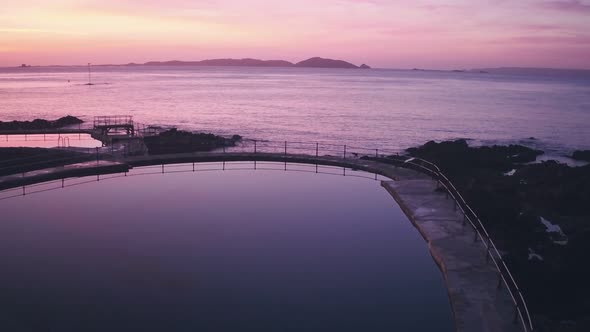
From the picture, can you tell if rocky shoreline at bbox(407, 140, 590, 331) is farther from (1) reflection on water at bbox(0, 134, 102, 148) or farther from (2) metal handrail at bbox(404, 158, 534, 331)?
(1) reflection on water at bbox(0, 134, 102, 148)

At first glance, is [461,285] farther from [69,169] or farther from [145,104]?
[145,104]

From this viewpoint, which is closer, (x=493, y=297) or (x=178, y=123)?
(x=493, y=297)

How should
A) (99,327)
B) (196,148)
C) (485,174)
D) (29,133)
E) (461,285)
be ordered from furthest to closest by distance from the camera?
(29,133) < (196,148) < (485,174) < (461,285) < (99,327)

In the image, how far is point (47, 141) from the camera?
34.7 metres

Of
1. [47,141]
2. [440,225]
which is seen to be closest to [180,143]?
[47,141]

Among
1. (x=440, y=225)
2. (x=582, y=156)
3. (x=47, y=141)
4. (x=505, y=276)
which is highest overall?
(x=440, y=225)

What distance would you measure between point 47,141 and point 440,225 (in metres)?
30.1

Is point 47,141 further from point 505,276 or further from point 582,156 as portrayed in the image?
point 582,156

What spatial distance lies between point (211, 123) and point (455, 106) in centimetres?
4286

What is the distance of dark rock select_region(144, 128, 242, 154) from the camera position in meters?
30.7

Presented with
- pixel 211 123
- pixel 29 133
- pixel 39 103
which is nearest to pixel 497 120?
pixel 211 123

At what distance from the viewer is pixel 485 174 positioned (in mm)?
23266

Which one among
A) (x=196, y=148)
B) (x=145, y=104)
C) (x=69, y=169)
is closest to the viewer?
(x=69, y=169)

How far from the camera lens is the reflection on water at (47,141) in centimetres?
3272
